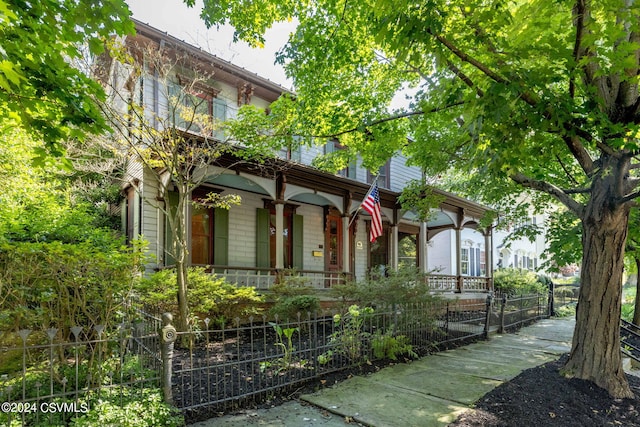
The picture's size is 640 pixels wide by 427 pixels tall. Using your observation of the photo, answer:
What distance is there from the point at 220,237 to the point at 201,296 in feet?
13.8

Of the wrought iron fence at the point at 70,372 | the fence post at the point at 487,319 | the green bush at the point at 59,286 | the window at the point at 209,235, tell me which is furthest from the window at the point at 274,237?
the green bush at the point at 59,286

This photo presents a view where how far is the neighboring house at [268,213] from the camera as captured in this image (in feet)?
33.9

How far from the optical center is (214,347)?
7605mm

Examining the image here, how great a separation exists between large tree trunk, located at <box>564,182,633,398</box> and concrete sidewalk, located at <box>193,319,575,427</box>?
1.24 meters

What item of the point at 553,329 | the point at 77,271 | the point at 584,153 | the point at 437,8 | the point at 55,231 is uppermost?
the point at 437,8

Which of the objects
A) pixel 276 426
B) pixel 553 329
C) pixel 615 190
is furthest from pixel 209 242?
pixel 553 329

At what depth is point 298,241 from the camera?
1416 cm

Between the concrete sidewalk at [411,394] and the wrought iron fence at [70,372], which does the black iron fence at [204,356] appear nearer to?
the wrought iron fence at [70,372]

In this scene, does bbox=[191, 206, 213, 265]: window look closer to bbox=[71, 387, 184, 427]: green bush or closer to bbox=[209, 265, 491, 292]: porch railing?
bbox=[209, 265, 491, 292]: porch railing

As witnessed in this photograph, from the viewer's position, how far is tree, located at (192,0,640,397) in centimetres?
Result: 441

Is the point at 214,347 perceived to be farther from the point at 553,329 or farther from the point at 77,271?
the point at 553,329

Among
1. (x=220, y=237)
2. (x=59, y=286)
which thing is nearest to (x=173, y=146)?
(x=59, y=286)

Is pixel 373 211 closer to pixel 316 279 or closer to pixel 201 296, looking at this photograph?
pixel 316 279

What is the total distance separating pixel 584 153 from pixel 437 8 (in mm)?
3454
